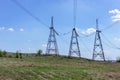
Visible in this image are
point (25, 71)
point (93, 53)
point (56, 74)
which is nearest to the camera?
point (25, 71)

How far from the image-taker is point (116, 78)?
24.0 metres

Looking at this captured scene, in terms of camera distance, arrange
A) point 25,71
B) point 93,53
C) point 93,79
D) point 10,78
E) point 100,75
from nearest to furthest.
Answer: point 10,78, point 25,71, point 93,79, point 100,75, point 93,53

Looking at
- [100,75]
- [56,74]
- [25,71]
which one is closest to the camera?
[25,71]

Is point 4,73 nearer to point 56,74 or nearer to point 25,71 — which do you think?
point 25,71

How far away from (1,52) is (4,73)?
16558mm

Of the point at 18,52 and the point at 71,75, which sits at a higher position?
the point at 18,52

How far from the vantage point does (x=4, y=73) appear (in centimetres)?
1734

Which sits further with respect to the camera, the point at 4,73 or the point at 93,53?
the point at 93,53

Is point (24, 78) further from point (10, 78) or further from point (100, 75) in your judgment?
point (100, 75)

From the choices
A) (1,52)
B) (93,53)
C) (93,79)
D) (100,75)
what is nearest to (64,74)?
(93,79)

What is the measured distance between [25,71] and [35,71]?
35.3 inches

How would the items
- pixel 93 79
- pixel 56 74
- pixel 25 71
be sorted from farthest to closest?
pixel 93 79, pixel 56 74, pixel 25 71

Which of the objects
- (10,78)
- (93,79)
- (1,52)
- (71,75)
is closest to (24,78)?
(10,78)

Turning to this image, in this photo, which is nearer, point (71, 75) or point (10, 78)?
point (10, 78)
